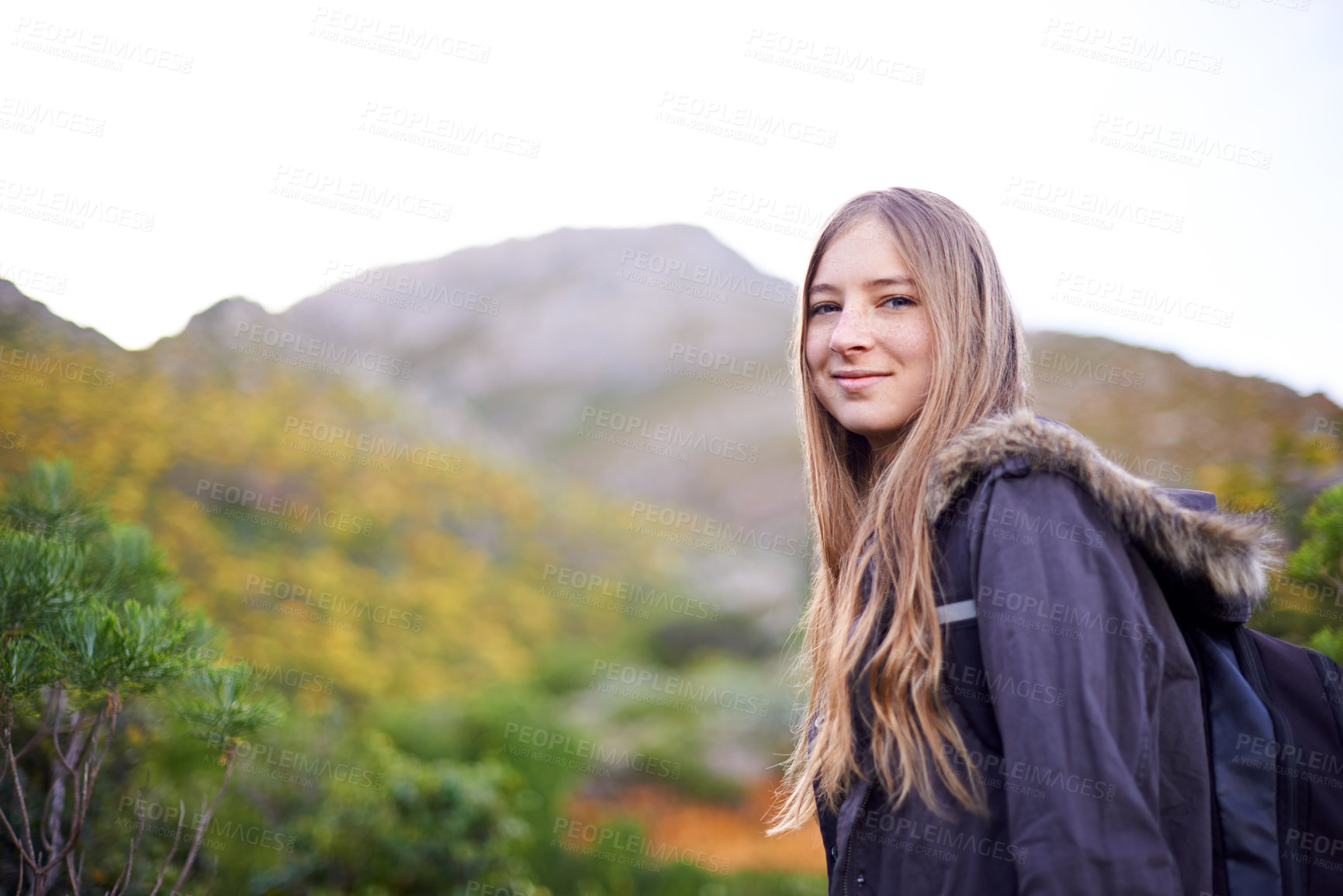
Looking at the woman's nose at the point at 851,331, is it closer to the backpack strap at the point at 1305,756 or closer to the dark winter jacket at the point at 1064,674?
the dark winter jacket at the point at 1064,674

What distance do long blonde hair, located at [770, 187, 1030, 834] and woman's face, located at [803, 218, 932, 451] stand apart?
0.03 m

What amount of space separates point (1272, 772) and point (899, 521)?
2.17 ft

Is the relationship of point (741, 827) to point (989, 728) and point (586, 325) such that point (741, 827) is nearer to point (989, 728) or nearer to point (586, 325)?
point (989, 728)

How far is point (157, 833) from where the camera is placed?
240 centimetres

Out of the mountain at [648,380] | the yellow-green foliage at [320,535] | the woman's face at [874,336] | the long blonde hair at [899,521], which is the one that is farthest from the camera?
the mountain at [648,380]

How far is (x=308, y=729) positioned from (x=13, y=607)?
3389 mm

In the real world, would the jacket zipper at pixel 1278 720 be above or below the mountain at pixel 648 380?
below

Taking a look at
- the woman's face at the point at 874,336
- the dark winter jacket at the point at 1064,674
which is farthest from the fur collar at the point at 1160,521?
the woman's face at the point at 874,336

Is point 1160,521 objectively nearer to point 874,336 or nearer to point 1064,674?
point 1064,674

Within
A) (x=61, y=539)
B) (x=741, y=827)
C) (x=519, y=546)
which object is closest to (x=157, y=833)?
(x=61, y=539)

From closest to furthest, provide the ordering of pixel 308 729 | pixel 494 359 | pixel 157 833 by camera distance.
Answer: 1. pixel 157 833
2. pixel 308 729
3. pixel 494 359

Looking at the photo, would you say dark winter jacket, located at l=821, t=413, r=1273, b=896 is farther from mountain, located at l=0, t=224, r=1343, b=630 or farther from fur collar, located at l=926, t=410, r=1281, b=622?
mountain, located at l=0, t=224, r=1343, b=630

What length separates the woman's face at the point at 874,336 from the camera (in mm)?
1579

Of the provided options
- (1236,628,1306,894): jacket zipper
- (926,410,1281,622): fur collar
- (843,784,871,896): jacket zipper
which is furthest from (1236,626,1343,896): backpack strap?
(843,784,871,896): jacket zipper
